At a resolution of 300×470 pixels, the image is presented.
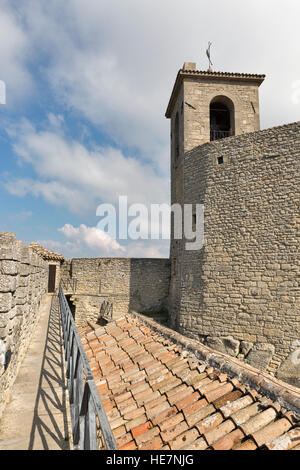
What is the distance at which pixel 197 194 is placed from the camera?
36.6ft

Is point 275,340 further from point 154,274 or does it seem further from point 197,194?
point 154,274

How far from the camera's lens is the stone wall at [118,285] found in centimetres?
1561

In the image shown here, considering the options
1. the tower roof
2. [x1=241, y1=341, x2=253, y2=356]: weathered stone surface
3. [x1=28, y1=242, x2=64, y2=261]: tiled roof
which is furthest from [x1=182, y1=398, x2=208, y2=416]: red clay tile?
[x1=28, y1=242, x2=64, y2=261]: tiled roof

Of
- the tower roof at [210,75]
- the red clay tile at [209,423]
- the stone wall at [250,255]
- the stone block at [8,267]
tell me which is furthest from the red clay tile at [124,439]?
the tower roof at [210,75]

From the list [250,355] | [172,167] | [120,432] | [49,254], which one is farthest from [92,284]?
[120,432]

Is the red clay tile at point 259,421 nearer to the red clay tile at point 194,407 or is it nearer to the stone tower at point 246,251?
the red clay tile at point 194,407

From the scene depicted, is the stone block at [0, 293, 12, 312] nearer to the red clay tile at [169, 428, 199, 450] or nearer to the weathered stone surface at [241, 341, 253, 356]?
the red clay tile at [169, 428, 199, 450]

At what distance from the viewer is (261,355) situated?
8812 millimetres

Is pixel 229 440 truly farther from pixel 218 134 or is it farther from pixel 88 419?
pixel 218 134

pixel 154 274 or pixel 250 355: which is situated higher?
pixel 154 274

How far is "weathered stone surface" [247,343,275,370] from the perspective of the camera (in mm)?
8656

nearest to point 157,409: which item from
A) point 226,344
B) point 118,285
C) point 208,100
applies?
point 226,344

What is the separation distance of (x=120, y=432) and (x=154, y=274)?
1249 centimetres

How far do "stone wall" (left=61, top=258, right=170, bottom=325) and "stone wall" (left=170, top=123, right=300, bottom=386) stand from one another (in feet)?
15.0
